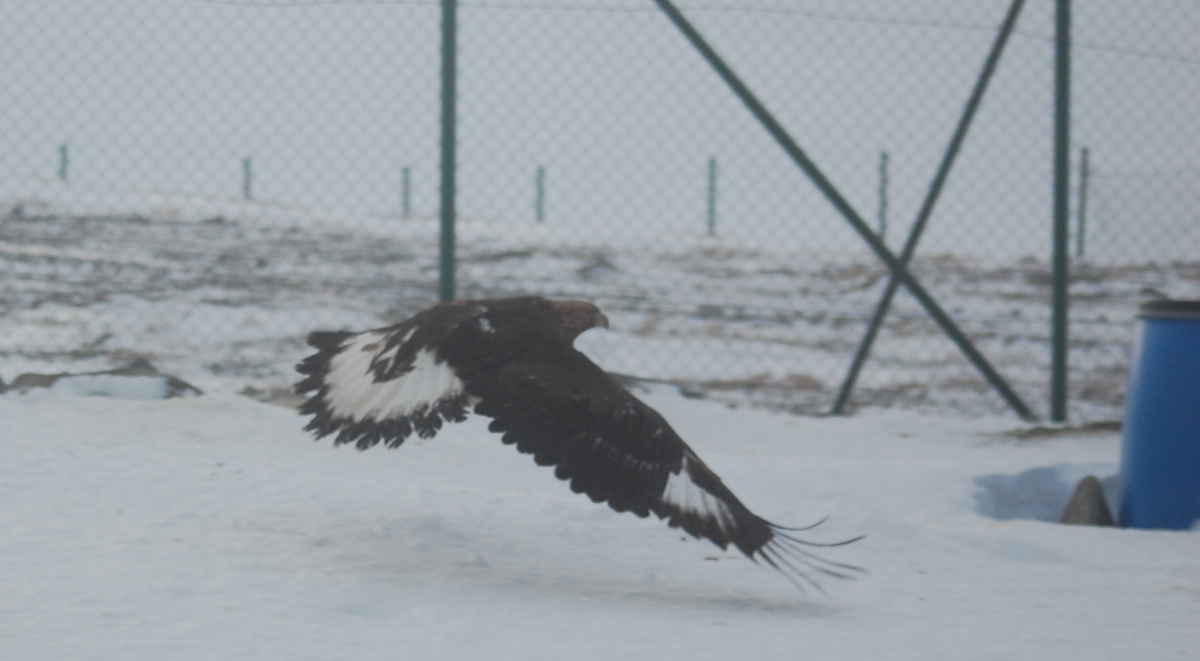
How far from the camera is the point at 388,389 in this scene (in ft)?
9.76

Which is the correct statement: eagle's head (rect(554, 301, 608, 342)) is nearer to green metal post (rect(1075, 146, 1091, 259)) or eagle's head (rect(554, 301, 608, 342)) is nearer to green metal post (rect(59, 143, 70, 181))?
green metal post (rect(59, 143, 70, 181))

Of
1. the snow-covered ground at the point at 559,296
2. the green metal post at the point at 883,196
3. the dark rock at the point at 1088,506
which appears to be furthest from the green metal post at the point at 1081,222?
the dark rock at the point at 1088,506

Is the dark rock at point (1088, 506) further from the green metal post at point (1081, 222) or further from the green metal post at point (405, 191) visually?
the green metal post at point (1081, 222)

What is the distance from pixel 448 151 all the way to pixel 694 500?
2729mm

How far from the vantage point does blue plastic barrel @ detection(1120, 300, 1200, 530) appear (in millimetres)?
3725

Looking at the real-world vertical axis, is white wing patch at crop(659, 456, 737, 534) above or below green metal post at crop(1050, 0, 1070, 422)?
Result: below

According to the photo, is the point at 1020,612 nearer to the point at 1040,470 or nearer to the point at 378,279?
the point at 1040,470

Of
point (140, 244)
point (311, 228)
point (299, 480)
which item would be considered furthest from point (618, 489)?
point (311, 228)

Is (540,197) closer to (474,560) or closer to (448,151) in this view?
(448,151)

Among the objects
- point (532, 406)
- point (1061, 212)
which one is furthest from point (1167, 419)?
point (532, 406)

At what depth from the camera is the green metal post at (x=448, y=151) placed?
4.88 metres

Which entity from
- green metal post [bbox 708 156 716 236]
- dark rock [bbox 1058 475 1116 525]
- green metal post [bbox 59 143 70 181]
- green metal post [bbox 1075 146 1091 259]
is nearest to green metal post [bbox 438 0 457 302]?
dark rock [bbox 1058 475 1116 525]

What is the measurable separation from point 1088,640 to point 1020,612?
22 cm

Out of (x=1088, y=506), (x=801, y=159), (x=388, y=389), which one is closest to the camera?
(x=388, y=389)
